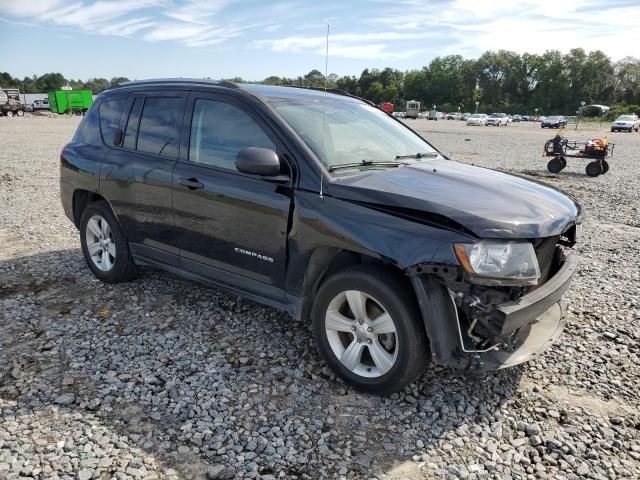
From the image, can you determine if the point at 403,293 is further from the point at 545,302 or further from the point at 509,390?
the point at 509,390

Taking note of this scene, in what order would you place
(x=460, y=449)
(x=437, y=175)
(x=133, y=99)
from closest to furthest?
(x=460, y=449) < (x=437, y=175) < (x=133, y=99)

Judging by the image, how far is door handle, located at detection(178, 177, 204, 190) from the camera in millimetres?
3979

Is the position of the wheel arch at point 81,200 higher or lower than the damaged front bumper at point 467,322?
higher

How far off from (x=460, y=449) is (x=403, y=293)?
93cm

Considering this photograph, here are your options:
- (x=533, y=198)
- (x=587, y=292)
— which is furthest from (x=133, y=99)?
(x=587, y=292)

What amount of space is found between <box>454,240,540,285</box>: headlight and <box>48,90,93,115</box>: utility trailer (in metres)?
59.0

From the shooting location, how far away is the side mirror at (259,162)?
3355 mm

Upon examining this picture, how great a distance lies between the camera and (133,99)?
15.5 feet

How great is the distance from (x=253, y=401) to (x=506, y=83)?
146 metres

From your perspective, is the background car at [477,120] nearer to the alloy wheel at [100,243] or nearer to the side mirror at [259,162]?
the alloy wheel at [100,243]

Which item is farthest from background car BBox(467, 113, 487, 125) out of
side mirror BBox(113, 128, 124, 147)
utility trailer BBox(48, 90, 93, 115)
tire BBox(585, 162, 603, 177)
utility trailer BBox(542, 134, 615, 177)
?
side mirror BBox(113, 128, 124, 147)

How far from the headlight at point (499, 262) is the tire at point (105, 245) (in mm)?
3377

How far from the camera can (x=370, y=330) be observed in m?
3.22

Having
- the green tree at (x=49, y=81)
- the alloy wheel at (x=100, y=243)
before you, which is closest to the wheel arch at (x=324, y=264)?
the alloy wheel at (x=100, y=243)
